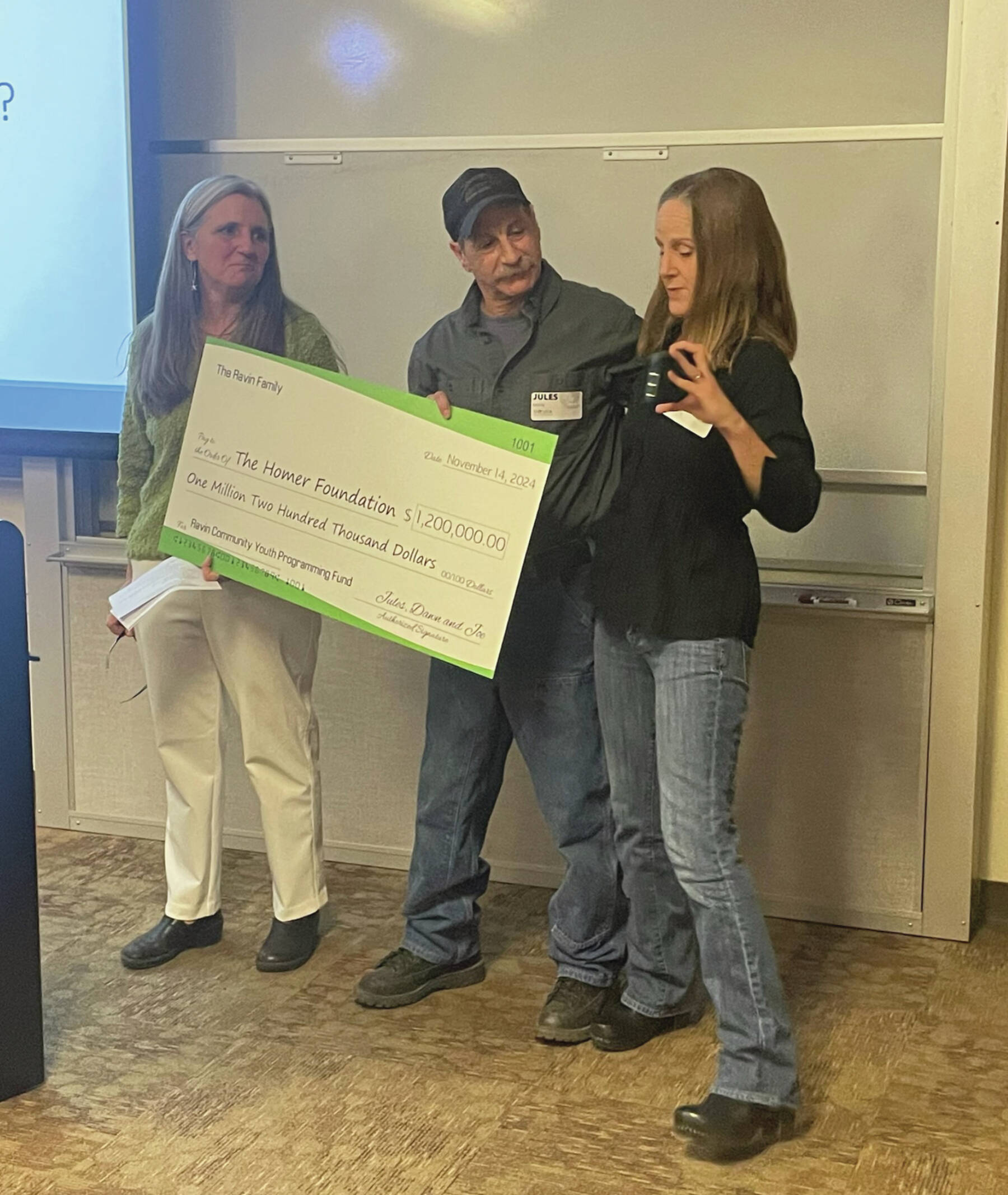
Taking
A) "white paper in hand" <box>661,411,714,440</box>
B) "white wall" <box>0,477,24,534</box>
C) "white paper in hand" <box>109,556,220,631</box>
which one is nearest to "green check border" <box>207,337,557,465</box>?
"white paper in hand" <box>661,411,714,440</box>

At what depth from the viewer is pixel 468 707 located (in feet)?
8.84

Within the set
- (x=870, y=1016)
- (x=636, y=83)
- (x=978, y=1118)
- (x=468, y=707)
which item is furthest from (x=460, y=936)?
(x=636, y=83)

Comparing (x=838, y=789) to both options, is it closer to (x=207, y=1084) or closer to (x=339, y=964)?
(x=339, y=964)

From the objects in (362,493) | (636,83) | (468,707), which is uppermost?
(636,83)

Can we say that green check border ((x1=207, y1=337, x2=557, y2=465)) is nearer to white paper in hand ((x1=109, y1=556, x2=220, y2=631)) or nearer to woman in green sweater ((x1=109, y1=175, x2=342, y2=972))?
woman in green sweater ((x1=109, y1=175, x2=342, y2=972))

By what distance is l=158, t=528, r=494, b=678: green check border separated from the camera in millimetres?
2541

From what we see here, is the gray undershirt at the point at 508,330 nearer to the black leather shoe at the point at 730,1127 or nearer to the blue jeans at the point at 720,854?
the blue jeans at the point at 720,854

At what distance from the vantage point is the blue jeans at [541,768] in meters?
2.61

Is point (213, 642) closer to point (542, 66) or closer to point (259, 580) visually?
point (259, 580)

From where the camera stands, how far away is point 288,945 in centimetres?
290

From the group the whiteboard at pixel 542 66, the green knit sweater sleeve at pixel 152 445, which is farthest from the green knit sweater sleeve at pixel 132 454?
the whiteboard at pixel 542 66

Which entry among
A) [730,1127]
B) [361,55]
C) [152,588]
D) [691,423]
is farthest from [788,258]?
[730,1127]

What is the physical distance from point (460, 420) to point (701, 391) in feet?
1.67

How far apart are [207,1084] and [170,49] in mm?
2211
